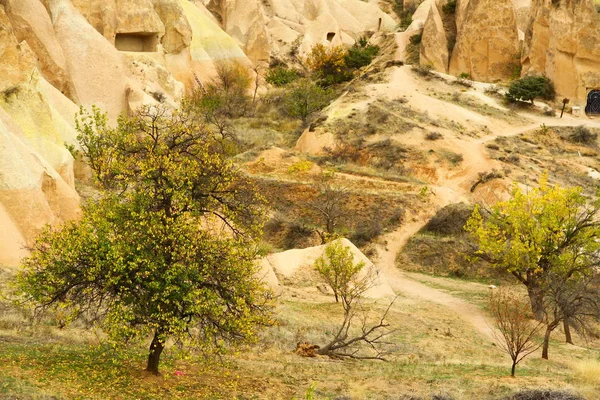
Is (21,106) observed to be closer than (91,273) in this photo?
No

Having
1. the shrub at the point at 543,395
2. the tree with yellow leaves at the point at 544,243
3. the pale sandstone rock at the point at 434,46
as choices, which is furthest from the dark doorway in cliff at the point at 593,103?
the shrub at the point at 543,395

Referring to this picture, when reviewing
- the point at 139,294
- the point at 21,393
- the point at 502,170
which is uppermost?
the point at 502,170

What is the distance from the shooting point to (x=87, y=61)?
37.9 metres

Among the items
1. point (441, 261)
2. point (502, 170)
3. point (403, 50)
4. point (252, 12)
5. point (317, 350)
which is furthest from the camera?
point (252, 12)

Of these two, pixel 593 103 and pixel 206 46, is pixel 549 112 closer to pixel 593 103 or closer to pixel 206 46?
pixel 593 103

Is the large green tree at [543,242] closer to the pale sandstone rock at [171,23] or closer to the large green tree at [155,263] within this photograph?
the large green tree at [155,263]

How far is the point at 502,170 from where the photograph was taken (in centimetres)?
4066

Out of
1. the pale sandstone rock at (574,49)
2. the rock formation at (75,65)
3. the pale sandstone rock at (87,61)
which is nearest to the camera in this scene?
the rock formation at (75,65)

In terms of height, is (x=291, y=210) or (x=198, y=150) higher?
(x=291, y=210)

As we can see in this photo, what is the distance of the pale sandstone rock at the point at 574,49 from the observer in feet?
172

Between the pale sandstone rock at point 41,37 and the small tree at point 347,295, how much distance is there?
1772 cm

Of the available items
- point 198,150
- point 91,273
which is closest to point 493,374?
point 198,150

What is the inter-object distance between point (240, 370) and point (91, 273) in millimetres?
4177

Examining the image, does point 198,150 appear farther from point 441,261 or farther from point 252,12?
point 252,12
